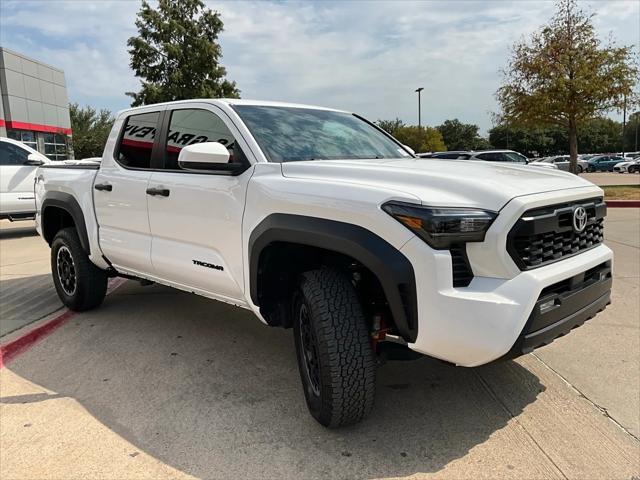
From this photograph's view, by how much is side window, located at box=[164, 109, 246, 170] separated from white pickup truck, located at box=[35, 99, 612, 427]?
0.01 m

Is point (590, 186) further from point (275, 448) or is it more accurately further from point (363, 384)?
point (275, 448)

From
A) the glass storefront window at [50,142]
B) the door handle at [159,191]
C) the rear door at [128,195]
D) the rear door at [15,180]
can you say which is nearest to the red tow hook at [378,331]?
the door handle at [159,191]

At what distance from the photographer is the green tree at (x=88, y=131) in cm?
4425

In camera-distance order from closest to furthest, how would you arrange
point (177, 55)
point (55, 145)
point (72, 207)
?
1. point (72, 207)
2. point (177, 55)
3. point (55, 145)

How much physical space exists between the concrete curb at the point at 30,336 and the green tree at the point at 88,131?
41.8 m

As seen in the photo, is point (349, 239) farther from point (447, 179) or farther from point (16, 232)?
point (16, 232)

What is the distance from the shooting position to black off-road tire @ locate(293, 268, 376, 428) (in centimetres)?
260

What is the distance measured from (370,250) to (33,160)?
9.63 m

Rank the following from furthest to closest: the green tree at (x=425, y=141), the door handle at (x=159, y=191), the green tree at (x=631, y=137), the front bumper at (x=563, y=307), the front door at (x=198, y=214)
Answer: the green tree at (x=631, y=137)
the green tree at (x=425, y=141)
the door handle at (x=159, y=191)
the front door at (x=198, y=214)
the front bumper at (x=563, y=307)

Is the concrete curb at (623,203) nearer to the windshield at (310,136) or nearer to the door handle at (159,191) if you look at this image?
the windshield at (310,136)

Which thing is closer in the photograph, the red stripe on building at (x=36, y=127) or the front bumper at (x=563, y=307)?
the front bumper at (x=563, y=307)

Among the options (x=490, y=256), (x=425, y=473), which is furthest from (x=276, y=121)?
(x=425, y=473)

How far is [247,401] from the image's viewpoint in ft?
10.6

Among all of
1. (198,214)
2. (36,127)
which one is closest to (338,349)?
(198,214)
